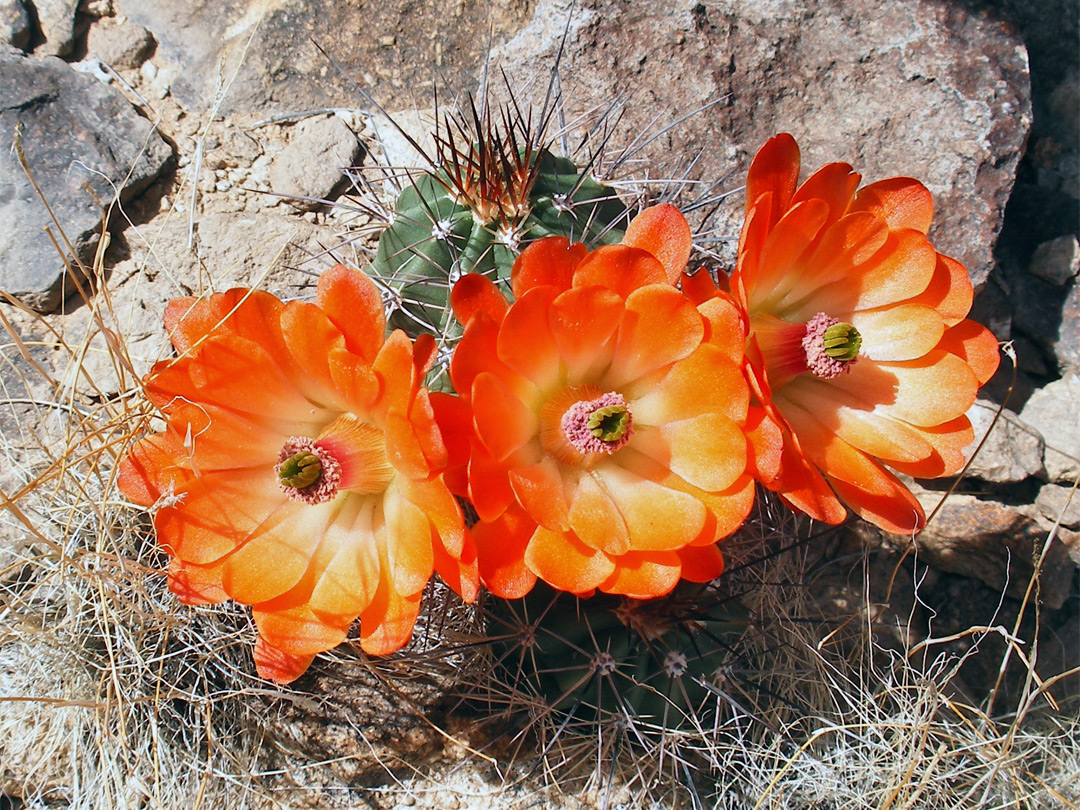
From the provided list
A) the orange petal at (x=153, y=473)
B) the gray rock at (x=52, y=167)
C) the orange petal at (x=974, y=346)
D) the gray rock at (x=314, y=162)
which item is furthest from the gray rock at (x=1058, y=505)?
the gray rock at (x=52, y=167)

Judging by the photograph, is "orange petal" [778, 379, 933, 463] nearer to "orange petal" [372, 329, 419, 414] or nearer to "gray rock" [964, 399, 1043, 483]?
"orange petal" [372, 329, 419, 414]

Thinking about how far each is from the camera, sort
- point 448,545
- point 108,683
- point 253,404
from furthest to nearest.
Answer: point 108,683, point 253,404, point 448,545

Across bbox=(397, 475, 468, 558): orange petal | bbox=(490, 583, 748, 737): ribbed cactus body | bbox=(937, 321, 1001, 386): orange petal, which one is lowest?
bbox=(490, 583, 748, 737): ribbed cactus body

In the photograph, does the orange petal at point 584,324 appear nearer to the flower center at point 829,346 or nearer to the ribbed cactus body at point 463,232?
the ribbed cactus body at point 463,232

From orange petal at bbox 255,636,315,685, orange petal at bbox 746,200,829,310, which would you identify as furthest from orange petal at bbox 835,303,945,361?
orange petal at bbox 255,636,315,685

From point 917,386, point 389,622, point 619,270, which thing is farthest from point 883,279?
point 389,622

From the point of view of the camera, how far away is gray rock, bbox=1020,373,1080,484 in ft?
7.90

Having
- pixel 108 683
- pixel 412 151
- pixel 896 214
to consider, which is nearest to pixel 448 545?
pixel 896 214

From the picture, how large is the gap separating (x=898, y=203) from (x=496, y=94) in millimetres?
1173

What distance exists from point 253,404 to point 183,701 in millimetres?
862

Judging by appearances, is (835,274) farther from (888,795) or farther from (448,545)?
(888,795)

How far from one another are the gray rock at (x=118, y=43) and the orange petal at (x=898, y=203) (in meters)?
1.87

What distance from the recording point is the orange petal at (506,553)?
1175 mm

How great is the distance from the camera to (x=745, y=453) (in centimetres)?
117
